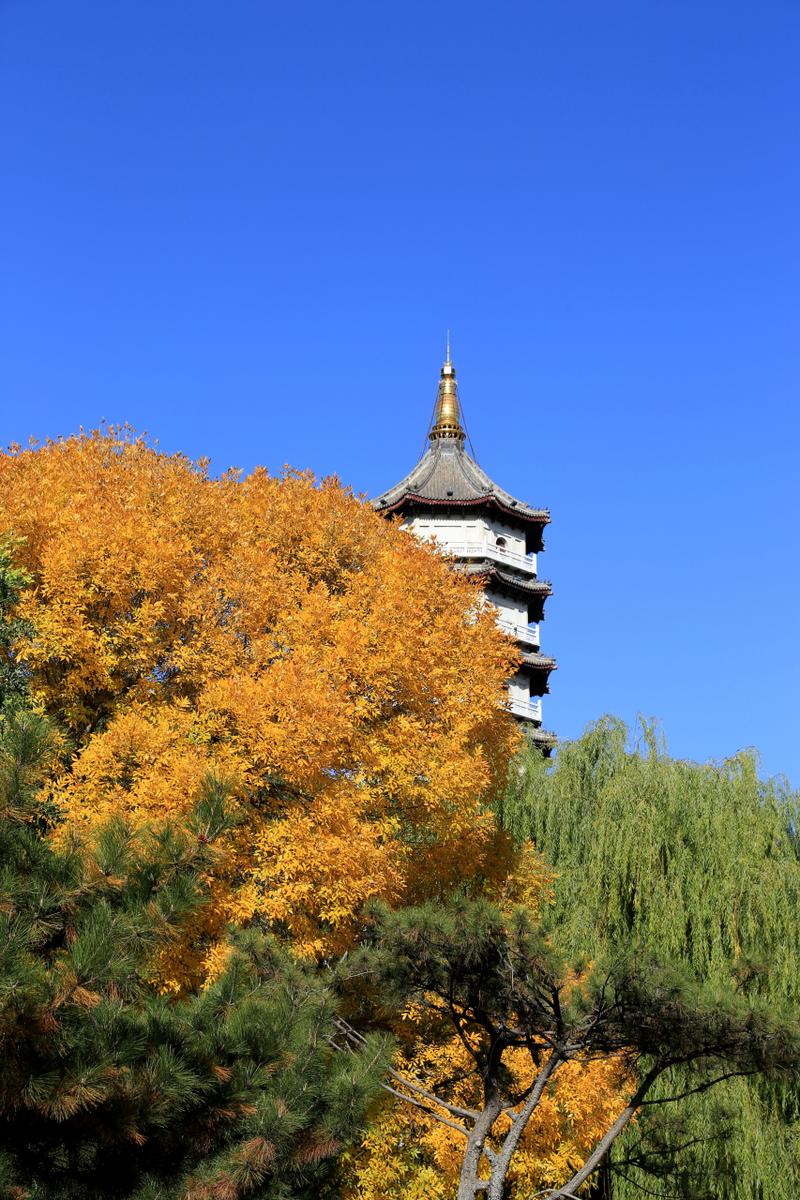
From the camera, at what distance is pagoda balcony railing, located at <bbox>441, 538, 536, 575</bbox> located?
37.2 m

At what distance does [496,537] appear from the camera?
3888cm

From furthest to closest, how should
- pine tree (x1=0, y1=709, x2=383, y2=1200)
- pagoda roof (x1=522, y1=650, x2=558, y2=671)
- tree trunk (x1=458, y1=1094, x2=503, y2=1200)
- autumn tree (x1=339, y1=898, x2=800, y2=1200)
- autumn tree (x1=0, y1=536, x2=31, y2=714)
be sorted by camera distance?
pagoda roof (x1=522, y1=650, x2=558, y2=671) < autumn tree (x1=0, y1=536, x2=31, y2=714) < tree trunk (x1=458, y1=1094, x2=503, y2=1200) < autumn tree (x1=339, y1=898, x2=800, y2=1200) < pine tree (x1=0, y1=709, x2=383, y2=1200)

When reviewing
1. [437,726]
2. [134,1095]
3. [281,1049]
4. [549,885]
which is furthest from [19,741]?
[549,885]

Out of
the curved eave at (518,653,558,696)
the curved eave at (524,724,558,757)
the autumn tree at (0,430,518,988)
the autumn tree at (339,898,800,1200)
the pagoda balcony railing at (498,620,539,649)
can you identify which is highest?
the pagoda balcony railing at (498,620,539,649)

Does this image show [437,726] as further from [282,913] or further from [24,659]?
[24,659]

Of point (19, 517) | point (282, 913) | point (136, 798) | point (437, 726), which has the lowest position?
point (282, 913)

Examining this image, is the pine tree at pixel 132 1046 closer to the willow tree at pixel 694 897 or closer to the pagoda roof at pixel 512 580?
the willow tree at pixel 694 897

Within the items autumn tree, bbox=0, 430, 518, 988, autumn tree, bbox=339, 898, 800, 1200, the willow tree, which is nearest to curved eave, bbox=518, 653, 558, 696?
the willow tree

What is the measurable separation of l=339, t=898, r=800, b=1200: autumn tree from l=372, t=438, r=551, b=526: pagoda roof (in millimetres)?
27157

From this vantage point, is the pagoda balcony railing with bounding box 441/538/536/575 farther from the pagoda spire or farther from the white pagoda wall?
the pagoda spire

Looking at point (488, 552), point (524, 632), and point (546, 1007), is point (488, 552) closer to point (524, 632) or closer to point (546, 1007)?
point (524, 632)

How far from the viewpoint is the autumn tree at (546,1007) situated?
924 centimetres

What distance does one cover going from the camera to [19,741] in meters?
7.12

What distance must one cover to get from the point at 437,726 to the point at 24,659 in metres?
5.24
